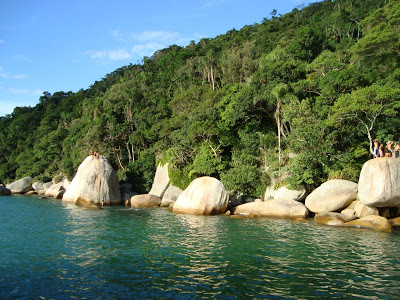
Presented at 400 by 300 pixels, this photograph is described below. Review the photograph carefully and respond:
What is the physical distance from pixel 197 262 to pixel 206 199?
40.8 ft

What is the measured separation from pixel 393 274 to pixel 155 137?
35043 millimetres

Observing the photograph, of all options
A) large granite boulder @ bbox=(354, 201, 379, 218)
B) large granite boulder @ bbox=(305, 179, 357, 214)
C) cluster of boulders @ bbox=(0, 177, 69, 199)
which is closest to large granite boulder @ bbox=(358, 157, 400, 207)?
large granite boulder @ bbox=(354, 201, 379, 218)

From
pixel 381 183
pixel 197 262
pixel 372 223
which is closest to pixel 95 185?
pixel 197 262

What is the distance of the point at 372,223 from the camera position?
18.1 metres

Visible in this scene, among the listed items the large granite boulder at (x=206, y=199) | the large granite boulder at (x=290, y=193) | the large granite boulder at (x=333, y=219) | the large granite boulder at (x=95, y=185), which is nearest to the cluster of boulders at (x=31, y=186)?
the large granite boulder at (x=95, y=185)

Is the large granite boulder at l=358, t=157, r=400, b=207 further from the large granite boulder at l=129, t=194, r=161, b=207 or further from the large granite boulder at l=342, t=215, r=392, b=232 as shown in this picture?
the large granite boulder at l=129, t=194, r=161, b=207

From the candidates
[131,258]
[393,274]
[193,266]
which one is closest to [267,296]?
[193,266]

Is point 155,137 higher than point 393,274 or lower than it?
higher

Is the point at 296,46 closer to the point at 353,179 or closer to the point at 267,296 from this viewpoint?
the point at 353,179

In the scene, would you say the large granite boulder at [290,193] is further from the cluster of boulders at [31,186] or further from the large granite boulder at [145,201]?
the cluster of boulders at [31,186]

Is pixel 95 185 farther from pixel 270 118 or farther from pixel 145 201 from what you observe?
pixel 270 118

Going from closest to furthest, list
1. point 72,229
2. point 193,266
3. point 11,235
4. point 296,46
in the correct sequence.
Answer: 1. point 193,266
2. point 11,235
3. point 72,229
4. point 296,46

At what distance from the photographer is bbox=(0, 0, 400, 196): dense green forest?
2436 centimetres

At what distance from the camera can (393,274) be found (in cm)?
1020
